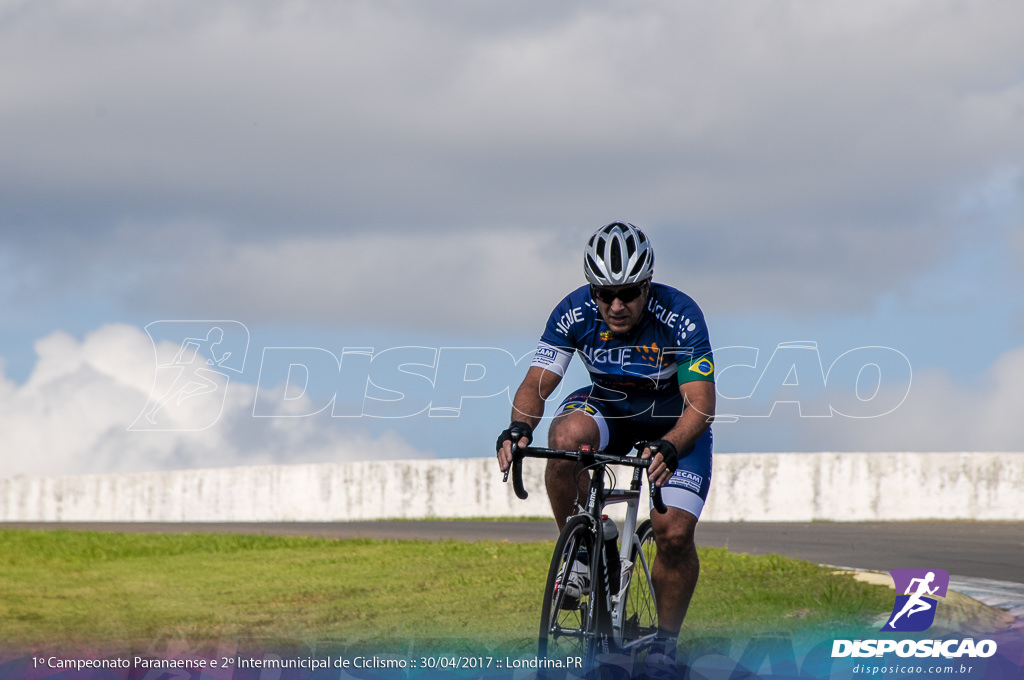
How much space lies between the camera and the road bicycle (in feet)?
15.7

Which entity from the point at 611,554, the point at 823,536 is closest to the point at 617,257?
the point at 611,554

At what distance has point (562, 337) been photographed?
586cm

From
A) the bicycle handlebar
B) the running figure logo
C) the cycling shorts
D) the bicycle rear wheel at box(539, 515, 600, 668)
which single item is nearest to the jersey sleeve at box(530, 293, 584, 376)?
the cycling shorts

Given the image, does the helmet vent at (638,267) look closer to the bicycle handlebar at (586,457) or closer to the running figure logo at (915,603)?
the bicycle handlebar at (586,457)

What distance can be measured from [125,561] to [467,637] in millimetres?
8068

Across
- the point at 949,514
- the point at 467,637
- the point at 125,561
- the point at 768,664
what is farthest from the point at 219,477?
the point at 768,664

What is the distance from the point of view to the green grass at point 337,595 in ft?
26.0

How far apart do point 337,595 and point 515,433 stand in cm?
550

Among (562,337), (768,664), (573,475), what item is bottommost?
(768,664)

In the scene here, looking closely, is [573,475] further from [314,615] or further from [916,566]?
[916,566]

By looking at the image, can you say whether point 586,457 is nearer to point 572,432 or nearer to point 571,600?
point 572,432

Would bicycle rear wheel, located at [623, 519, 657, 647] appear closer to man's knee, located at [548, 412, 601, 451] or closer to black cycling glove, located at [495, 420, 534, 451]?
man's knee, located at [548, 412, 601, 451]

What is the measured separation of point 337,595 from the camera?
33.0ft

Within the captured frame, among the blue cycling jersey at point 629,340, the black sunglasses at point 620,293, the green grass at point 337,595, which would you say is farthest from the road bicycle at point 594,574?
the green grass at point 337,595
